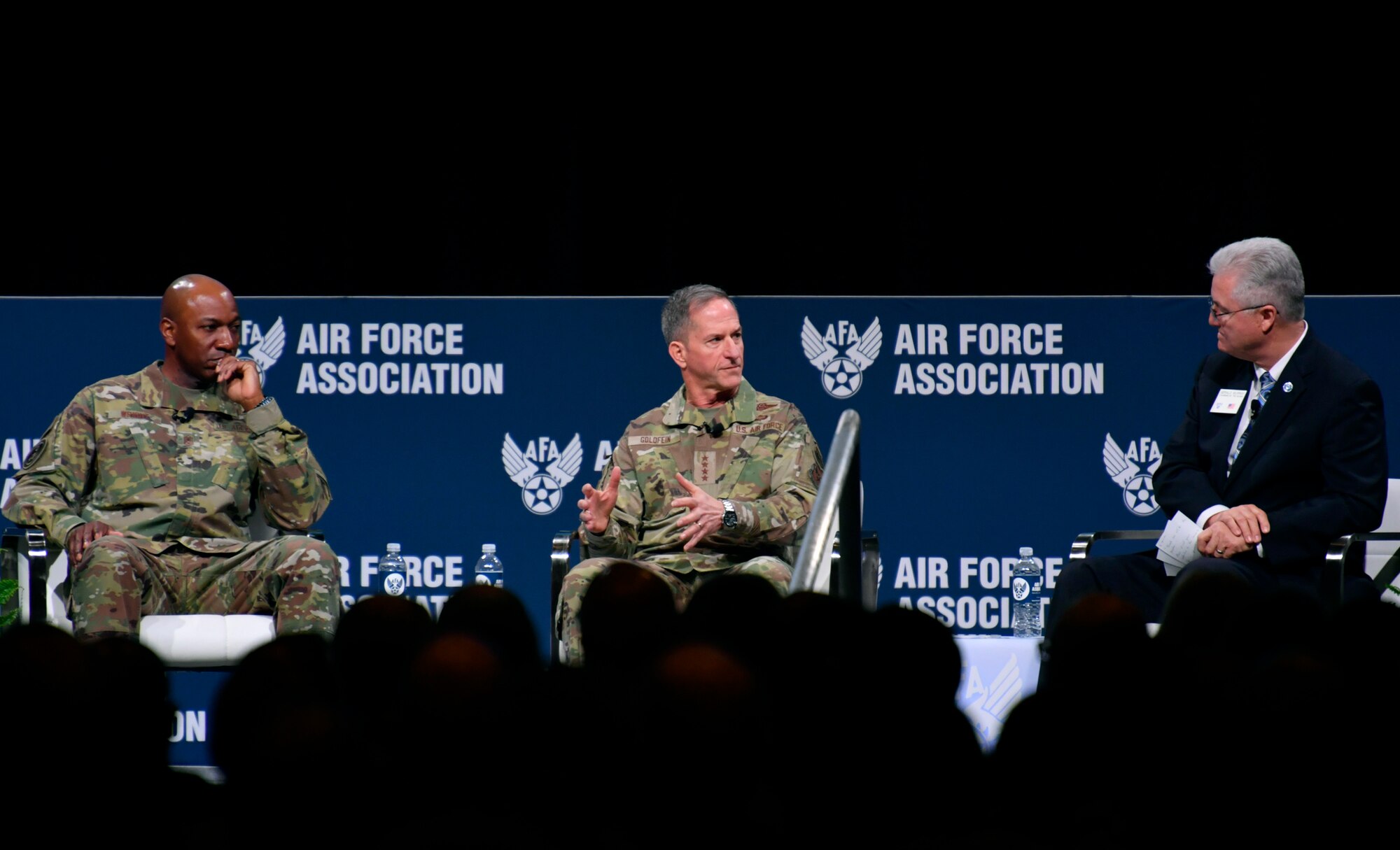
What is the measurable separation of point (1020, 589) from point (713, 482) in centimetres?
95

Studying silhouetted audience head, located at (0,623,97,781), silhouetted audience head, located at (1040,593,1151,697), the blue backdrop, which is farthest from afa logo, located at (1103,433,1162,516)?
silhouetted audience head, located at (0,623,97,781)

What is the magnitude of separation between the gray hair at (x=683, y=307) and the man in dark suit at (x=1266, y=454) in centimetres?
115

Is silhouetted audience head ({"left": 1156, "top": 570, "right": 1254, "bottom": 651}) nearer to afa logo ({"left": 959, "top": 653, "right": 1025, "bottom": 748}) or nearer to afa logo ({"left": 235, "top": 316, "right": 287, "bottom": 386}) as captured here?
afa logo ({"left": 959, "top": 653, "right": 1025, "bottom": 748})

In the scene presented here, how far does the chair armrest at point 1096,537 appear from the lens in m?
3.69

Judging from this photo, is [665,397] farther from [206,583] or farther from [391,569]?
[206,583]

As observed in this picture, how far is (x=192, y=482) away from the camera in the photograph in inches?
152

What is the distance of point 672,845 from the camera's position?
4.08 feet

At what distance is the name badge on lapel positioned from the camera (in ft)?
12.4

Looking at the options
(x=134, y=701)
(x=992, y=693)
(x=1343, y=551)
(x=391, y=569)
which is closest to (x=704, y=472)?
(x=992, y=693)
